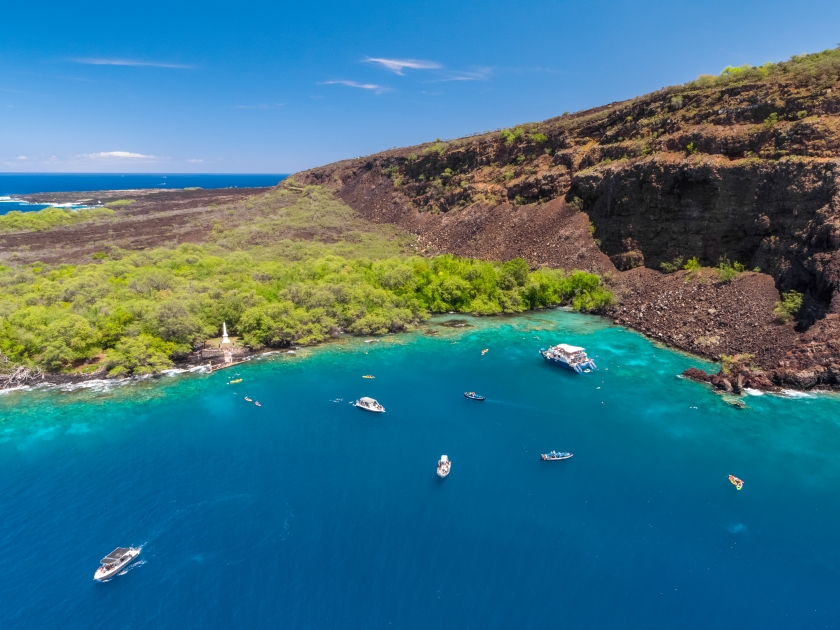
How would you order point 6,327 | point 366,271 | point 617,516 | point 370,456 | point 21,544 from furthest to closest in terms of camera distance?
1. point 366,271
2. point 6,327
3. point 370,456
4. point 617,516
5. point 21,544

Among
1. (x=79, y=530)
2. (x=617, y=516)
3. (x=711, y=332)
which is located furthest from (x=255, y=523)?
(x=711, y=332)

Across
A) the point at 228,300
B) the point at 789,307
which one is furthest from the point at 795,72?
the point at 228,300

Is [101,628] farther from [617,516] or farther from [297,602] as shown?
[617,516]

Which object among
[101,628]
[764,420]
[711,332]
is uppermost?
[711,332]

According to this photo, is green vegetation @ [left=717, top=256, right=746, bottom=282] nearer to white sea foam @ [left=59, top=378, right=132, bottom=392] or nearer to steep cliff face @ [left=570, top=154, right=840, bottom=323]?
steep cliff face @ [left=570, top=154, right=840, bottom=323]

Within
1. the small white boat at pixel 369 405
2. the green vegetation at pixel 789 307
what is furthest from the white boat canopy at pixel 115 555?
the green vegetation at pixel 789 307

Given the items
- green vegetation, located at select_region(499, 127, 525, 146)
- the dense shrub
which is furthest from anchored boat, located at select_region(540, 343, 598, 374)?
green vegetation, located at select_region(499, 127, 525, 146)

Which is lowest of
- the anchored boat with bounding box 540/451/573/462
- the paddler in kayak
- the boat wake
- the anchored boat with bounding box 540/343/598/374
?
the boat wake

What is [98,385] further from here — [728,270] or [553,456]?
[728,270]
